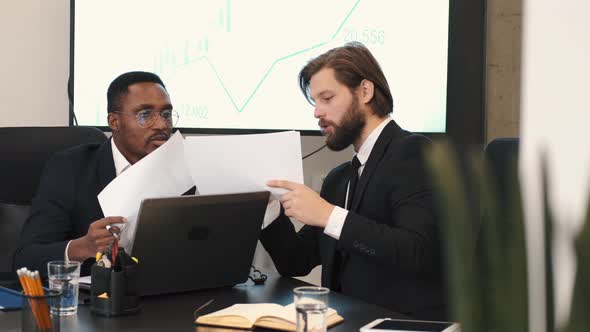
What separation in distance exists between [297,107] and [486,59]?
0.77 metres

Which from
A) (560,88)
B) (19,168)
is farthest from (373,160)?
(560,88)

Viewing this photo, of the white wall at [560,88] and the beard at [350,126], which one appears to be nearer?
the white wall at [560,88]

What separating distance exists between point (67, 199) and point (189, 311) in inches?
27.4

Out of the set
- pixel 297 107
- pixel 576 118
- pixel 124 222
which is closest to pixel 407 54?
pixel 297 107

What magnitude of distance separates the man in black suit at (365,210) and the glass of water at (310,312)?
0.53 meters

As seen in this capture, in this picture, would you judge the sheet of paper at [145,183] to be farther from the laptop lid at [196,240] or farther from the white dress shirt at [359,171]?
the white dress shirt at [359,171]

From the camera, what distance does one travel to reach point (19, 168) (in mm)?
2387

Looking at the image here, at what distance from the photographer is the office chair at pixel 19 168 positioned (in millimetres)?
2352

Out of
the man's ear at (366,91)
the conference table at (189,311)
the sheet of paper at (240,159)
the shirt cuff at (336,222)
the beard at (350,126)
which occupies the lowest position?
the conference table at (189,311)

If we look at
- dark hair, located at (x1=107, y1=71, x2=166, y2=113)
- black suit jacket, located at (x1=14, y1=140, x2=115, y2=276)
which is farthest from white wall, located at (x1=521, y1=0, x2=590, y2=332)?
dark hair, located at (x1=107, y1=71, x2=166, y2=113)

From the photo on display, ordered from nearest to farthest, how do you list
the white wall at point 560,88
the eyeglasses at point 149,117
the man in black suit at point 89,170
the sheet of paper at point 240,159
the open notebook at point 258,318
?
the white wall at point 560,88 → the open notebook at point 258,318 → the sheet of paper at point 240,159 → the man in black suit at point 89,170 → the eyeglasses at point 149,117

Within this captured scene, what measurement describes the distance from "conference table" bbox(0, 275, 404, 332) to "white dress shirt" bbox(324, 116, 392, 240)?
0.15 meters

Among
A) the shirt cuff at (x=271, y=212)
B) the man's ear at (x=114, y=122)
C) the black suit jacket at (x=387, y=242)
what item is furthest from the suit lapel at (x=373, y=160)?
the man's ear at (x=114, y=122)

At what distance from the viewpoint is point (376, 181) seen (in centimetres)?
206
